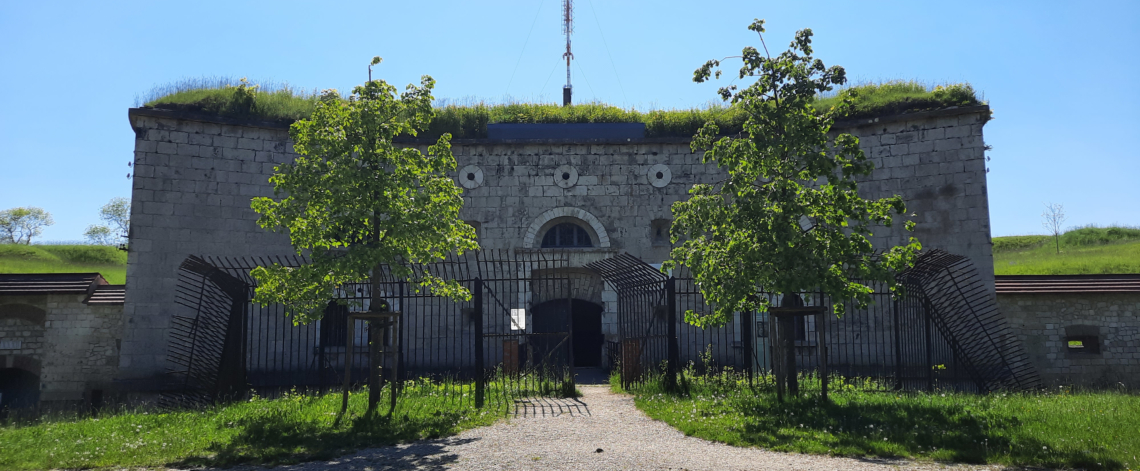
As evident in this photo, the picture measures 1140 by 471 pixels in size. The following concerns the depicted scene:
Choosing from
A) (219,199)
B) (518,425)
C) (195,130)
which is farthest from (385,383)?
(195,130)

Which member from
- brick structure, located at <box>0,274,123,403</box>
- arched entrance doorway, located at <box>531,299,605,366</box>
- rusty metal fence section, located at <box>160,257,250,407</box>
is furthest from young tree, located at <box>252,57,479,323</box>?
brick structure, located at <box>0,274,123,403</box>

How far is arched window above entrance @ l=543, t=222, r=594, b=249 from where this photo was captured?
Result: 58.2 feet

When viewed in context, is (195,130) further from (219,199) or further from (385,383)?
(385,383)

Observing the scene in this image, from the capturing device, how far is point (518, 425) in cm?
884

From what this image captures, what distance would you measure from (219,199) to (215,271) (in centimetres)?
595

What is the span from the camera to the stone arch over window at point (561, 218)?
17.2 metres

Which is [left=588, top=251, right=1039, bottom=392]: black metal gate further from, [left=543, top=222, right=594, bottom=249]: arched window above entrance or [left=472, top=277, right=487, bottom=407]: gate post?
[left=543, top=222, right=594, bottom=249]: arched window above entrance

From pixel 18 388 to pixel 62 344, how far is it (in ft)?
10.3

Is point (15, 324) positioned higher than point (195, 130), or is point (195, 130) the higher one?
point (195, 130)

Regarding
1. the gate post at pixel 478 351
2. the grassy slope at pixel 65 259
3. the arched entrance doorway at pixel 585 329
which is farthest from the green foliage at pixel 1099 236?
the grassy slope at pixel 65 259

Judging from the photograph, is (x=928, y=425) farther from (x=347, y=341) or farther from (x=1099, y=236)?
(x=1099, y=236)

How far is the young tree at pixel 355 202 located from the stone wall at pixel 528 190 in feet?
24.2

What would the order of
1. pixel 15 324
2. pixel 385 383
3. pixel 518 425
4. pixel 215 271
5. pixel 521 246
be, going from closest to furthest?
pixel 518 425 < pixel 215 271 < pixel 385 383 < pixel 15 324 < pixel 521 246

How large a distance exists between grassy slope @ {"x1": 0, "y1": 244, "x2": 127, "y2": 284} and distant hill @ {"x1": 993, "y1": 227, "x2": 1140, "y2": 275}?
33.2m
